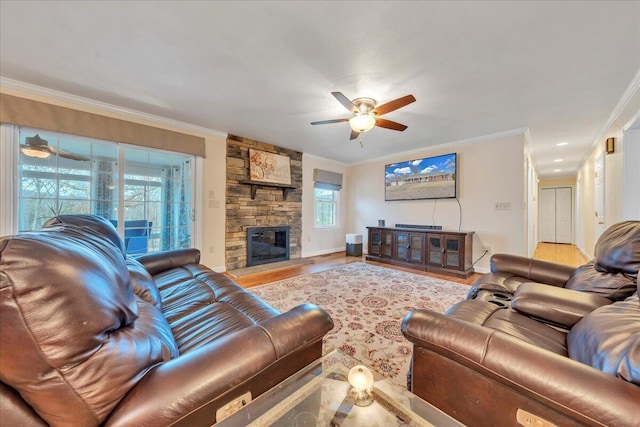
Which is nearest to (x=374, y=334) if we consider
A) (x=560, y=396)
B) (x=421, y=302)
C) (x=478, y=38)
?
(x=421, y=302)

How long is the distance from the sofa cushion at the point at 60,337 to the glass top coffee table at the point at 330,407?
37 centimetres

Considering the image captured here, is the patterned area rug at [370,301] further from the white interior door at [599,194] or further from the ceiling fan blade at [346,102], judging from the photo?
the white interior door at [599,194]

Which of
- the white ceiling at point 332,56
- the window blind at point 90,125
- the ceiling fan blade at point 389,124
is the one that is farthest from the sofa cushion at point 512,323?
the window blind at point 90,125

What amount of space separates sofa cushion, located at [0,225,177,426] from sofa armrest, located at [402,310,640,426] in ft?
3.42

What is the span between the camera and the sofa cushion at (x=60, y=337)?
1.74 ft

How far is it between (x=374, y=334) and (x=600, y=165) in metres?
4.89

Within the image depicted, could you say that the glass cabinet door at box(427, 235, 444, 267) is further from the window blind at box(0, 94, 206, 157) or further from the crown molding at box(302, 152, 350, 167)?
the window blind at box(0, 94, 206, 157)

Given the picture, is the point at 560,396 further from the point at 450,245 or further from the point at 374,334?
the point at 450,245

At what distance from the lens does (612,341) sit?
A: 2.68 feet

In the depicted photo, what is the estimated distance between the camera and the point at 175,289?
1805 millimetres

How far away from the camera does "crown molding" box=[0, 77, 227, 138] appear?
246 cm

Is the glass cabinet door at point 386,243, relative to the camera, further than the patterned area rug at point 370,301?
Yes

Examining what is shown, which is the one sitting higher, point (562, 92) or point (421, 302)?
point (562, 92)

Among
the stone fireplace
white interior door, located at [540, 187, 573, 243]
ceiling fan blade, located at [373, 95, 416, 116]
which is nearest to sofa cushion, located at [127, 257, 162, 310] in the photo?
ceiling fan blade, located at [373, 95, 416, 116]
